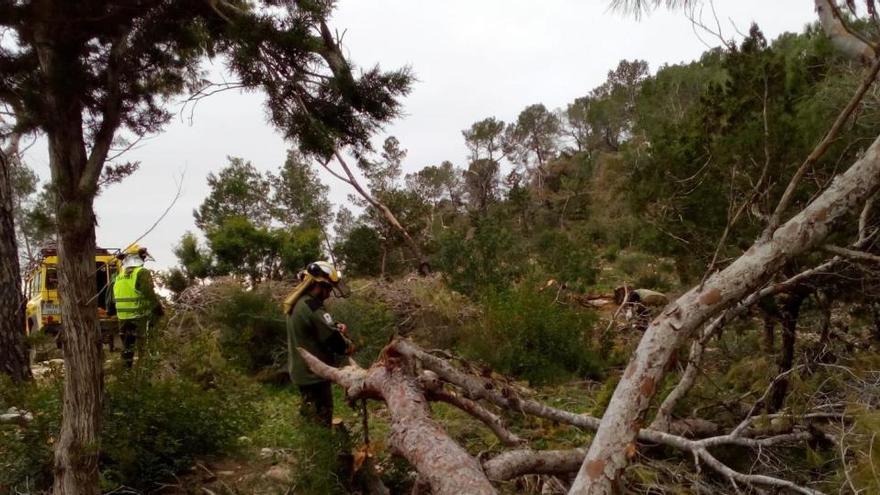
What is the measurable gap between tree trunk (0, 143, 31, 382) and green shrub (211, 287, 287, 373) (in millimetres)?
2765

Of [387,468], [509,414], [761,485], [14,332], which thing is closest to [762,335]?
[509,414]

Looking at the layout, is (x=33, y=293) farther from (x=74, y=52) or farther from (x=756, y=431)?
(x=756, y=431)

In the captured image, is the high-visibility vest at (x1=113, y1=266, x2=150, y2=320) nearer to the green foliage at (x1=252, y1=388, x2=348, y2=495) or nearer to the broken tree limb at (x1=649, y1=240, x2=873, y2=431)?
the green foliage at (x1=252, y1=388, x2=348, y2=495)

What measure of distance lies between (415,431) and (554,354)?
4.43 m

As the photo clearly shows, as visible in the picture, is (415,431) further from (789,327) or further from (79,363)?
(789,327)

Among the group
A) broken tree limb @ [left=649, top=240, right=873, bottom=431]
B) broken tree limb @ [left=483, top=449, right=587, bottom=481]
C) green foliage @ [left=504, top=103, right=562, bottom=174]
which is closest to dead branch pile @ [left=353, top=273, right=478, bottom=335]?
broken tree limb @ [left=649, top=240, right=873, bottom=431]

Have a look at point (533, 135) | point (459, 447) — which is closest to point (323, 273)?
point (459, 447)

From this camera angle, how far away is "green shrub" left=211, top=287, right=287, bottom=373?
8.00 m

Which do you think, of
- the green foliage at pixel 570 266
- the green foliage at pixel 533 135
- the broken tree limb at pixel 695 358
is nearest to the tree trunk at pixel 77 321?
the broken tree limb at pixel 695 358

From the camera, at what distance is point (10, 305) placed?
516 cm

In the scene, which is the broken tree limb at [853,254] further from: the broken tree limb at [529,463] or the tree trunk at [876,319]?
the broken tree limb at [529,463]

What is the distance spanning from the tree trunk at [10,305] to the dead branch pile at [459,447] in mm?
2872

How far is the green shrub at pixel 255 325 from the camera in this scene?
800 centimetres

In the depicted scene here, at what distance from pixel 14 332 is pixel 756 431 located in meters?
5.65
